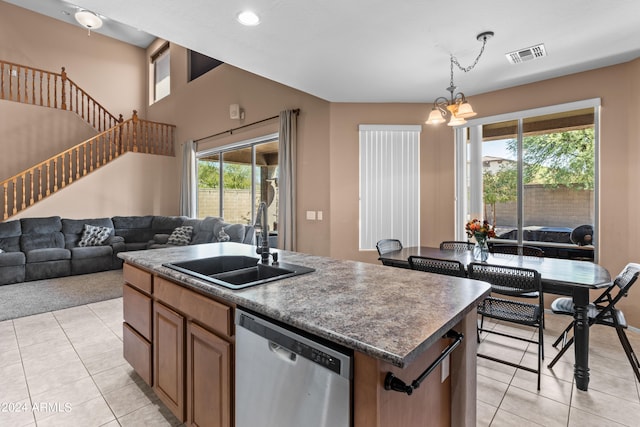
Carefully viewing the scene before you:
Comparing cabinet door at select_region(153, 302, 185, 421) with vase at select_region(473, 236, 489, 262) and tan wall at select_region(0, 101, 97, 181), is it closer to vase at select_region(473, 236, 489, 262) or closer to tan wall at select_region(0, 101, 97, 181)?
vase at select_region(473, 236, 489, 262)

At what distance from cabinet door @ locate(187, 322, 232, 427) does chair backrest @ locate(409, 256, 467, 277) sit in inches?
70.2

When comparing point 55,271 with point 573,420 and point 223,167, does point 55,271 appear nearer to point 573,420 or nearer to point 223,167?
point 223,167

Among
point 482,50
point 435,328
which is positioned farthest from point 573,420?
point 482,50

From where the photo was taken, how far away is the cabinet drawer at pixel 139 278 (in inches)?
76.6

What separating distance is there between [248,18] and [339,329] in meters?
2.45

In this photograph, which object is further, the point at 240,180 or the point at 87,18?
the point at 240,180

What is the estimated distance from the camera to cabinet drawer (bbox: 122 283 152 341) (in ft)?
6.41

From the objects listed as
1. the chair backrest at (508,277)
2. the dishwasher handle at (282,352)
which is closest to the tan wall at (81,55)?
the dishwasher handle at (282,352)

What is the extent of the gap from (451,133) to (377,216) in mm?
1570

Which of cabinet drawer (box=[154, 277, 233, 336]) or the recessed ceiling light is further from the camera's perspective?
the recessed ceiling light

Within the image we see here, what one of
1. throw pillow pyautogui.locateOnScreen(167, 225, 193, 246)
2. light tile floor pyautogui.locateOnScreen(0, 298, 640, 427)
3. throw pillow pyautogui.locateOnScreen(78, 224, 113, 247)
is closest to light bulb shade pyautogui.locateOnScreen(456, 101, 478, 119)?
light tile floor pyautogui.locateOnScreen(0, 298, 640, 427)

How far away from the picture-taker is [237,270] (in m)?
1.93

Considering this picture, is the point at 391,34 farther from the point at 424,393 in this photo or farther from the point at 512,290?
the point at 424,393

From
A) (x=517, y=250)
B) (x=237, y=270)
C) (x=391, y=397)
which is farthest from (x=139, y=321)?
(x=517, y=250)
